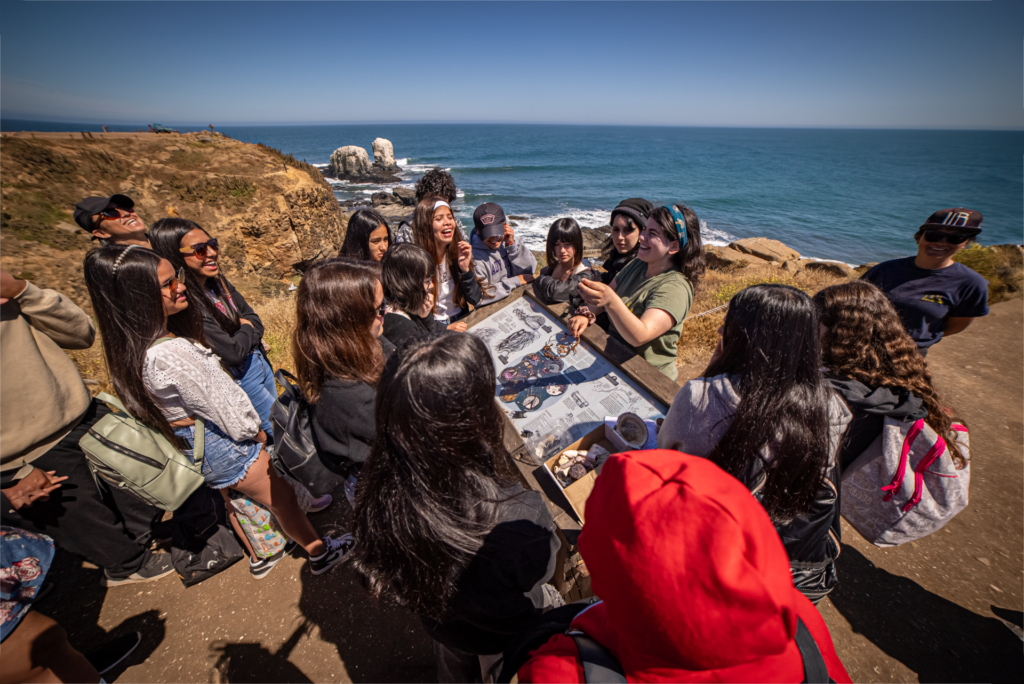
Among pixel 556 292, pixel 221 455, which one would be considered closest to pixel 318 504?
pixel 221 455

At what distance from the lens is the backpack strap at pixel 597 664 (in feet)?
3.37

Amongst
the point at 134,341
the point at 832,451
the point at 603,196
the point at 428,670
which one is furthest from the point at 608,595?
the point at 603,196

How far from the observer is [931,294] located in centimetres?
341

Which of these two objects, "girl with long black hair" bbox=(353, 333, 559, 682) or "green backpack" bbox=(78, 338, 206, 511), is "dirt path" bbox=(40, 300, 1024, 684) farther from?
"girl with long black hair" bbox=(353, 333, 559, 682)

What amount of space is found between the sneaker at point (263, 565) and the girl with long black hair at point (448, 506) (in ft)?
8.07

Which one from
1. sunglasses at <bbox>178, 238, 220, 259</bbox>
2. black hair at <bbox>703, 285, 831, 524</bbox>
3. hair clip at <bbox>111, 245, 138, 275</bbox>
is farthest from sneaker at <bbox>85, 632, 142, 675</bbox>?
black hair at <bbox>703, 285, 831, 524</bbox>

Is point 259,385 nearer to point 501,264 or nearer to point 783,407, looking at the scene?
point 501,264

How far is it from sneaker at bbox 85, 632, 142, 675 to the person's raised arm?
2257 mm

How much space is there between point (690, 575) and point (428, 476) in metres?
0.94

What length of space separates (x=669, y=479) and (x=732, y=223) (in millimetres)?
40142

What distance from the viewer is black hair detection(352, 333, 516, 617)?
139cm

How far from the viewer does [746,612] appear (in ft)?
2.71

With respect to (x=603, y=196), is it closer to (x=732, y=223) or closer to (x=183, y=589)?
(x=732, y=223)

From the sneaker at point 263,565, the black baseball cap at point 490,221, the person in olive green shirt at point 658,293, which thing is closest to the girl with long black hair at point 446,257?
the black baseball cap at point 490,221
